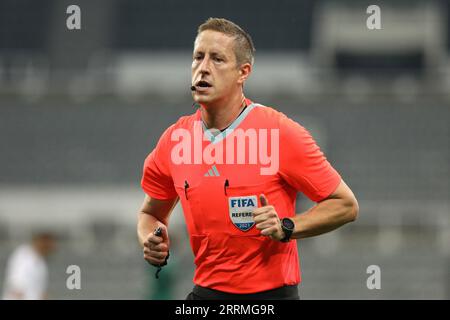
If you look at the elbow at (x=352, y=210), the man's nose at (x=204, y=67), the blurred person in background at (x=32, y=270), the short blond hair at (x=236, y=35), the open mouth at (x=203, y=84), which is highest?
the short blond hair at (x=236, y=35)

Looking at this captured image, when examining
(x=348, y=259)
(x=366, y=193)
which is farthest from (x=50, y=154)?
(x=348, y=259)

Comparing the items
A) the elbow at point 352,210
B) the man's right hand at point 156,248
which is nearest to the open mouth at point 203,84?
the man's right hand at point 156,248

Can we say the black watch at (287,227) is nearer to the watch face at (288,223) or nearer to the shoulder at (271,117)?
the watch face at (288,223)

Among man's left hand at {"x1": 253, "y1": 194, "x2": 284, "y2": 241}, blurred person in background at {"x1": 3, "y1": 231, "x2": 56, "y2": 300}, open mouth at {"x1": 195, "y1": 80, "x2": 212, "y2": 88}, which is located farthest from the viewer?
blurred person in background at {"x1": 3, "y1": 231, "x2": 56, "y2": 300}

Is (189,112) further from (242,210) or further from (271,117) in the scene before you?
(242,210)

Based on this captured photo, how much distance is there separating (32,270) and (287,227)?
5122 mm

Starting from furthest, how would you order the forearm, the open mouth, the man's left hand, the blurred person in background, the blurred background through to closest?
the blurred background
the blurred person in background
the open mouth
the forearm
the man's left hand

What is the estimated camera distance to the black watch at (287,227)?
3.72 meters

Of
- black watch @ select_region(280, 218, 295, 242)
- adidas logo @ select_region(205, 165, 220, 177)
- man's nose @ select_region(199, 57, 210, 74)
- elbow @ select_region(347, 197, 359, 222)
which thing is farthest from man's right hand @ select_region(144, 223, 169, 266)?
elbow @ select_region(347, 197, 359, 222)

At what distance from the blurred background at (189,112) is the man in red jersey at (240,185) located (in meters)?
9.06

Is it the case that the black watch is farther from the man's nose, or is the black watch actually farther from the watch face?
the man's nose

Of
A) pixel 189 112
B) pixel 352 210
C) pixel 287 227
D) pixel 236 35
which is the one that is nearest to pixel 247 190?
pixel 287 227

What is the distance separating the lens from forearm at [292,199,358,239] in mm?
3826
